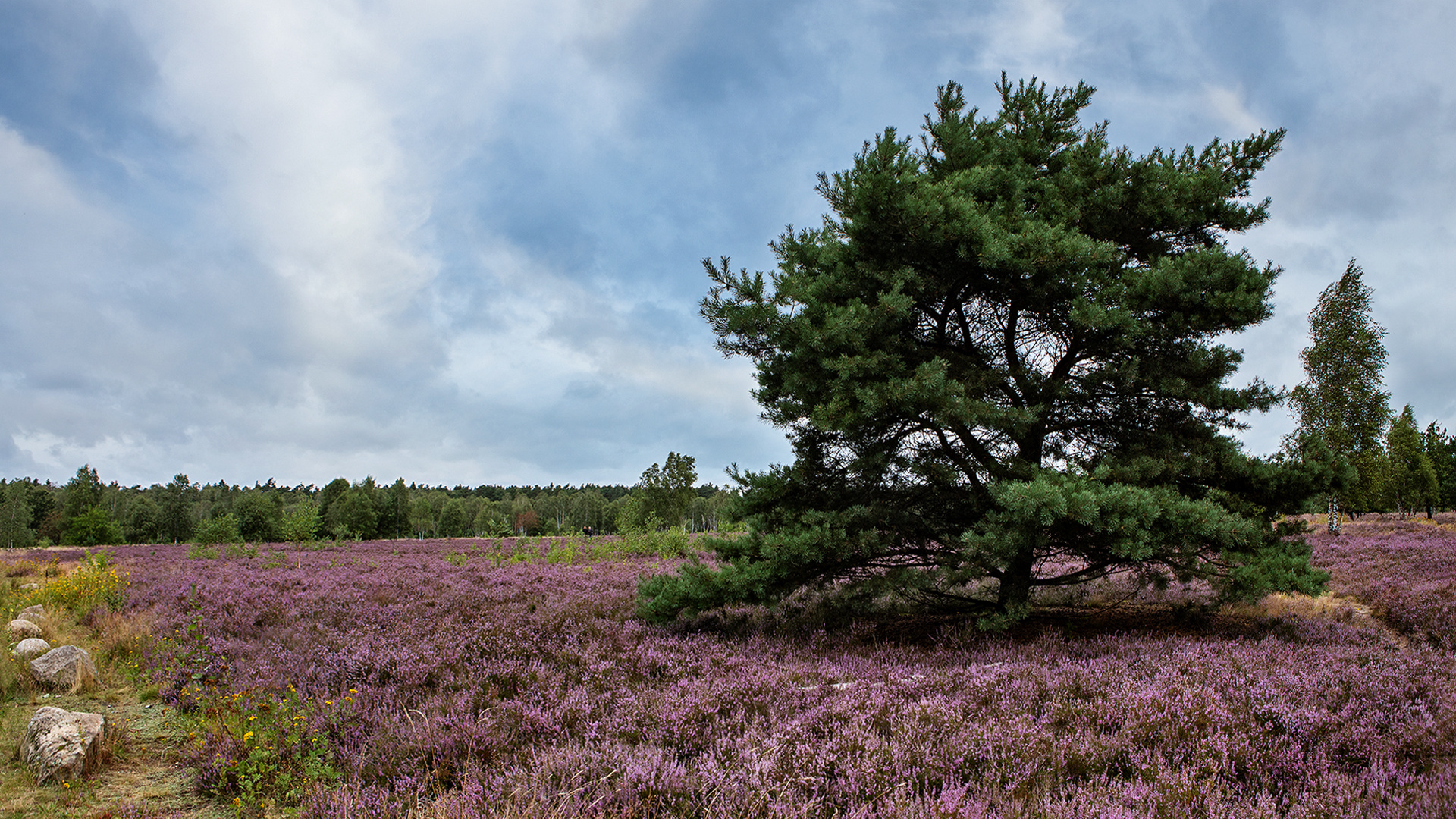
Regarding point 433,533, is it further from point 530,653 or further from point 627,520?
point 530,653

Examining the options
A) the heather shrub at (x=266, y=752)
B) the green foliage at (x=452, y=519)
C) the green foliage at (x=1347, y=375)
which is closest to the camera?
the heather shrub at (x=266, y=752)

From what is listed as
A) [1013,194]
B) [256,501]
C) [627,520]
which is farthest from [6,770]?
[256,501]

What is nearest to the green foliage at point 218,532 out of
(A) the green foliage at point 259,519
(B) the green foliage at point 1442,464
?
(A) the green foliage at point 259,519

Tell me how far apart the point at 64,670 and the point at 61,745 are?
12.6 ft

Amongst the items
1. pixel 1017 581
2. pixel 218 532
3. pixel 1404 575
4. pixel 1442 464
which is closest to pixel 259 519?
pixel 218 532

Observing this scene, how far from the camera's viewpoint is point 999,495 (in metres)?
6.16

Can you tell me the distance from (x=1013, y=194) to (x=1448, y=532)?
28.5 m

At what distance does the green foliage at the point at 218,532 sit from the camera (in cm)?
3462

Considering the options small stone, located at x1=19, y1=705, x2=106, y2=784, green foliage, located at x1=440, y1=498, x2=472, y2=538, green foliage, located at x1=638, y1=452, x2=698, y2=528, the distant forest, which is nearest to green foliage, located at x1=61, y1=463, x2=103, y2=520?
the distant forest

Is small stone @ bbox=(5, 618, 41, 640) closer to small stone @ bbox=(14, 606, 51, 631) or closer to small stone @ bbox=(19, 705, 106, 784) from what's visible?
small stone @ bbox=(14, 606, 51, 631)

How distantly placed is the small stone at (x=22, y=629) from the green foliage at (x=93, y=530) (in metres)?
60.2

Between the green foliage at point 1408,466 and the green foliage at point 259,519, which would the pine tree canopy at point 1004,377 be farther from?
the green foliage at point 259,519

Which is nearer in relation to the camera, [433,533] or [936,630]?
[936,630]

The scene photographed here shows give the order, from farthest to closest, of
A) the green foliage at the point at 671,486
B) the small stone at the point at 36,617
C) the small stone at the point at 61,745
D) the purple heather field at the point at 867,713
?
the green foliage at the point at 671,486 → the small stone at the point at 36,617 → the small stone at the point at 61,745 → the purple heather field at the point at 867,713
